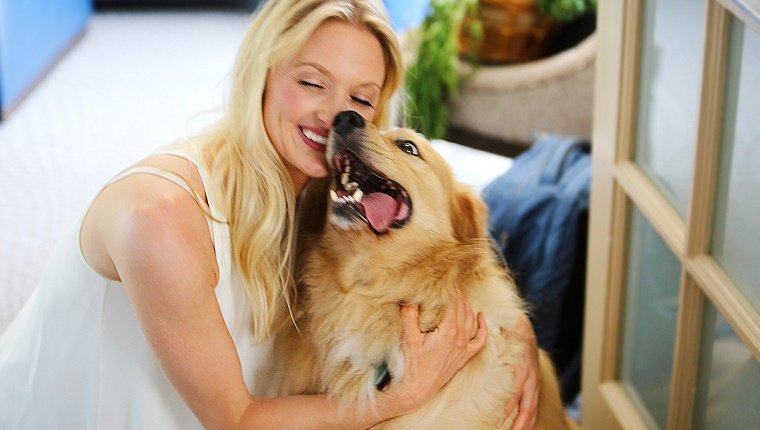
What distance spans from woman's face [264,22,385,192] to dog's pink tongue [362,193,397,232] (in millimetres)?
85

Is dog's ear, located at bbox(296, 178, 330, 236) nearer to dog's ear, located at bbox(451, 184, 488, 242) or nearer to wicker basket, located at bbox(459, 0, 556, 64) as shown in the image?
dog's ear, located at bbox(451, 184, 488, 242)

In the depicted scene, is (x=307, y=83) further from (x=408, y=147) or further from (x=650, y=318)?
(x=650, y=318)

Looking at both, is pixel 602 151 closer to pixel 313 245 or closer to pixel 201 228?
pixel 313 245

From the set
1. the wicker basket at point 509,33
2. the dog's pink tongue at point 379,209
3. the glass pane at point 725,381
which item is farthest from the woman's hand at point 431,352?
the wicker basket at point 509,33

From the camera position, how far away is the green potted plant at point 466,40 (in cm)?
307

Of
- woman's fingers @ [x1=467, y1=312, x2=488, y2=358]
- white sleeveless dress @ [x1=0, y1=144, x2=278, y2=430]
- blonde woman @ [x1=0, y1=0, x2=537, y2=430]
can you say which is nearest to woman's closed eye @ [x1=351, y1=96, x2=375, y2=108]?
blonde woman @ [x1=0, y1=0, x2=537, y2=430]

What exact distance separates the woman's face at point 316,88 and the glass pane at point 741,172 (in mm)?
514

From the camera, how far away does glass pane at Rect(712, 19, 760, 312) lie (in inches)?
50.5

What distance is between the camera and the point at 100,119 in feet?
12.6

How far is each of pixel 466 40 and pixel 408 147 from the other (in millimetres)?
1707

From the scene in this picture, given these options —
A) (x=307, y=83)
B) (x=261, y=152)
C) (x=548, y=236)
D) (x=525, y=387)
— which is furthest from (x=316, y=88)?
(x=548, y=236)

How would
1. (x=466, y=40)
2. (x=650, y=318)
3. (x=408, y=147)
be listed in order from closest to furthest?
(x=408, y=147) < (x=650, y=318) < (x=466, y=40)

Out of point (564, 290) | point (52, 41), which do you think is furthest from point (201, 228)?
point (52, 41)

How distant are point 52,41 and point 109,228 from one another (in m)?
3.07
